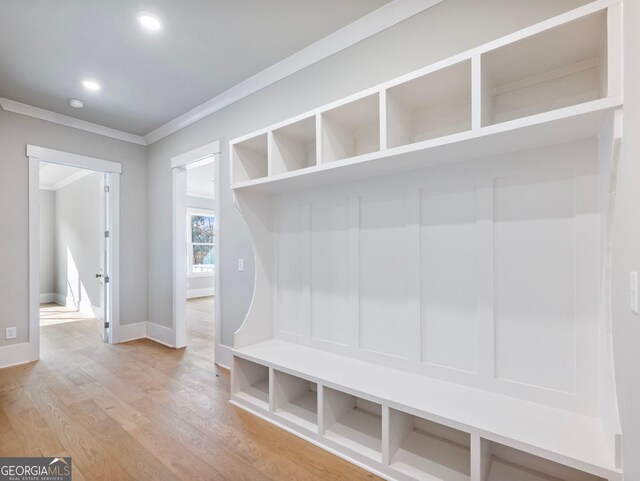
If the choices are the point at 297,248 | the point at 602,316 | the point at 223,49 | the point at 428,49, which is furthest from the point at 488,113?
the point at 223,49

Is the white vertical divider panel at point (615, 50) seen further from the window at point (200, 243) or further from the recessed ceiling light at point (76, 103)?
the window at point (200, 243)

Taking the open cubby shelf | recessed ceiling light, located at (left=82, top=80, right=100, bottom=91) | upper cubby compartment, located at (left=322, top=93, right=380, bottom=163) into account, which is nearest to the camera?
the open cubby shelf

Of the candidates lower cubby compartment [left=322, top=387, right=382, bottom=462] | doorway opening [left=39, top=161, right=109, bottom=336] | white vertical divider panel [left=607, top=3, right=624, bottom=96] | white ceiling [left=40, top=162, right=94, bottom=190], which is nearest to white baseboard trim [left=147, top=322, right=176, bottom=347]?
doorway opening [left=39, top=161, right=109, bottom=336]

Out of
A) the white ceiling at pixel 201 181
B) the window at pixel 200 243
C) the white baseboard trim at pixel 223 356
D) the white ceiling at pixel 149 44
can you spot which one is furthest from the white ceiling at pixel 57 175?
the white baseboard trim at pixel 223 356

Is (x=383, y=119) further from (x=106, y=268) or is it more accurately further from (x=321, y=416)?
(x=106, y=268)

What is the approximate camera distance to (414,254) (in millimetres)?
1854

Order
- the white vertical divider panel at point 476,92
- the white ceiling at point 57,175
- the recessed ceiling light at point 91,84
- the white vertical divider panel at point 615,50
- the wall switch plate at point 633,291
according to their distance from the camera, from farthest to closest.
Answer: the white ceiling at point 57,175 < the recessed ceiling light at point 91,84 < the white vertical divider panel at point 476,92 < the white vertical divider panel at point 615,50 < the wall switch plate at point 633,291

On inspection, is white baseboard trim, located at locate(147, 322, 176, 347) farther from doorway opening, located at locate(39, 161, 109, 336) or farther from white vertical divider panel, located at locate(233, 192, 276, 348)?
white vertical divider panel, located at locate(233, 192, 276, 348)

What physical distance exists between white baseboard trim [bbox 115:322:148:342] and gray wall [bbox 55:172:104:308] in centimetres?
218

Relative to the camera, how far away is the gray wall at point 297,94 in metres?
1.73

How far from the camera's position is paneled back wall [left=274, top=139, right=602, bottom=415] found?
4.61ft

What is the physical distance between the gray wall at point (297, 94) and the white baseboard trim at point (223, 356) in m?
0.07

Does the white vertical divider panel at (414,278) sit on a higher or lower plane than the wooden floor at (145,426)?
higher

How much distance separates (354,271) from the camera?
212cm
